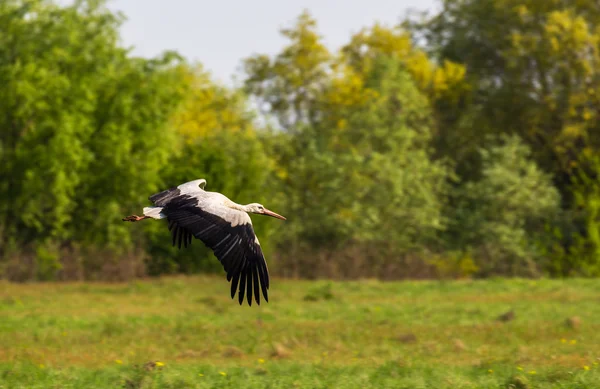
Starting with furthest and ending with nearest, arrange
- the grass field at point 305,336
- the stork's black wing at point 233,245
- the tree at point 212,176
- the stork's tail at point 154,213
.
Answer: the tree at point 212,176 → the grass field at point 305,336 → the stork's tail at point 154,213 → the stork's black wing at point 233,245

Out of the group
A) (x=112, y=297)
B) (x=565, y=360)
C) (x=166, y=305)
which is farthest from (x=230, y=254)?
(x=112, y=297)

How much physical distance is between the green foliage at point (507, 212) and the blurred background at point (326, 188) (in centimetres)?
9

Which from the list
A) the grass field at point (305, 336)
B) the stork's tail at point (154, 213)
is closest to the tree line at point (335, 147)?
the grass field at point (305, 336)

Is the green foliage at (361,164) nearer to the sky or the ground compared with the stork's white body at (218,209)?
nearer to the sky

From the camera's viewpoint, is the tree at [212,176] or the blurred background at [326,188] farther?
the tree at [212,176]

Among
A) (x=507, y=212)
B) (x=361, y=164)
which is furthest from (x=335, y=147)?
(x=507, y=212)

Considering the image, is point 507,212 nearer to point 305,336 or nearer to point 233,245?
point 305,336

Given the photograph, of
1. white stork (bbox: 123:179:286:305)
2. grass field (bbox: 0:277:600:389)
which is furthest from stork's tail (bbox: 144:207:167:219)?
grass field (bbox: 0:277:600:389)

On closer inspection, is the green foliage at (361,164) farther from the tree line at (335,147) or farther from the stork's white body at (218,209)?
the stork's white body at (218,209)

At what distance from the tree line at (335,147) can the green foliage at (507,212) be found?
0.27 feet

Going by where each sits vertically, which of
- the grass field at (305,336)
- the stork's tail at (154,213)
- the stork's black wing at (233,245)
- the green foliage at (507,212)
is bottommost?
the grass field at (305,336)

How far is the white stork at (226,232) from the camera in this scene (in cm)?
987

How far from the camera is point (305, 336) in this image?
57.3ft

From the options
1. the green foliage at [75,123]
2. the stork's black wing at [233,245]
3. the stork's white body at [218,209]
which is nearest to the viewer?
the stork's black wing at [233,245]
